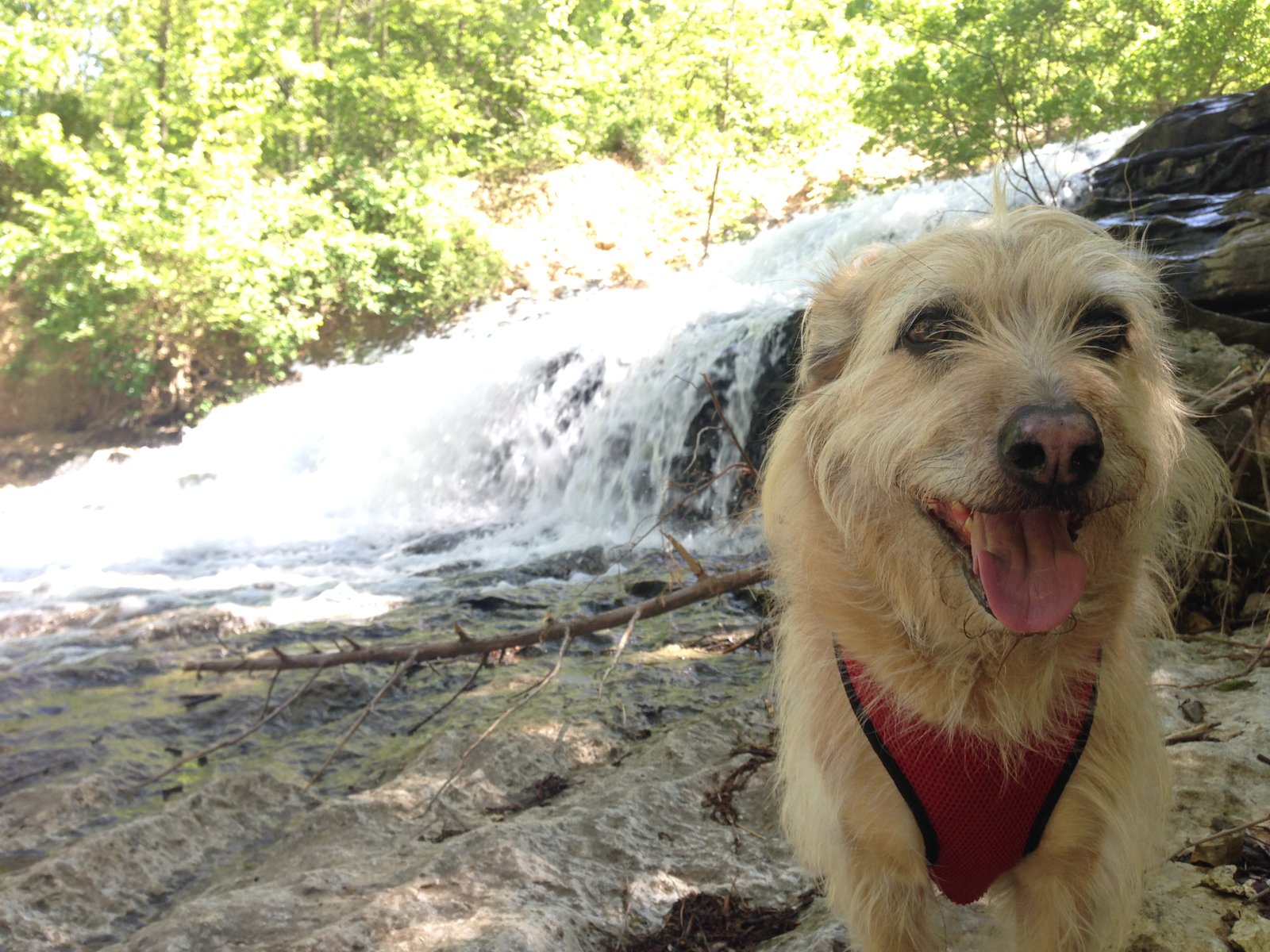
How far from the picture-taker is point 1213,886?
2314 millimetres

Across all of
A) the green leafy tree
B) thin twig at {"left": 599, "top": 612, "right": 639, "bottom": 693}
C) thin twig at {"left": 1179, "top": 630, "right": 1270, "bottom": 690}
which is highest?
the green leafy tree

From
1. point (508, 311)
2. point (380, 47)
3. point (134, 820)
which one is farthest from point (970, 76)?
point (380, 47)

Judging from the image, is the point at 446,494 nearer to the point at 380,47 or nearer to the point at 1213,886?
the point at 1213,886

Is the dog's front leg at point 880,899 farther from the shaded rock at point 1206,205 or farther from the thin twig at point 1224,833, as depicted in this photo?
the shaded rock at point 1206,205

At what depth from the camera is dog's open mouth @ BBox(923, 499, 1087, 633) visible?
5.42 feet

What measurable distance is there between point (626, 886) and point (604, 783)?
2.27ft

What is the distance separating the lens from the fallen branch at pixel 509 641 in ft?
11.9

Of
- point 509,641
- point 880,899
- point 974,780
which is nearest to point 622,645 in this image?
point 509,641

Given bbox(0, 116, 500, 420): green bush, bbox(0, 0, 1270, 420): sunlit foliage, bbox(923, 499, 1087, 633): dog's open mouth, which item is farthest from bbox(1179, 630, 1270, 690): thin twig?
bbox(0, 116, 500, 420): green bush

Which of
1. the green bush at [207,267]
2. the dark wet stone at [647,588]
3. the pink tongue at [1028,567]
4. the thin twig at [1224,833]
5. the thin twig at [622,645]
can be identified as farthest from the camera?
the green bush at [207,267]

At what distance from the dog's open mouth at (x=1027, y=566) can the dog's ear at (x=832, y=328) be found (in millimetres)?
664

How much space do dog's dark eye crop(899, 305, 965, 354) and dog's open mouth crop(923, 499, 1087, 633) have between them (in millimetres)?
396

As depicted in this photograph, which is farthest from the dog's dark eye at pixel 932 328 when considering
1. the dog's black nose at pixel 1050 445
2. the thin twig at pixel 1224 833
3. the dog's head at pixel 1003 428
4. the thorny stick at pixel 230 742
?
the thorny stick at pixel 230 742

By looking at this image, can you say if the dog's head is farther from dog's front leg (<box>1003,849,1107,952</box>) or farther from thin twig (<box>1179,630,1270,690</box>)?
thin twig (<box>1179,630,1270,690</box>)
